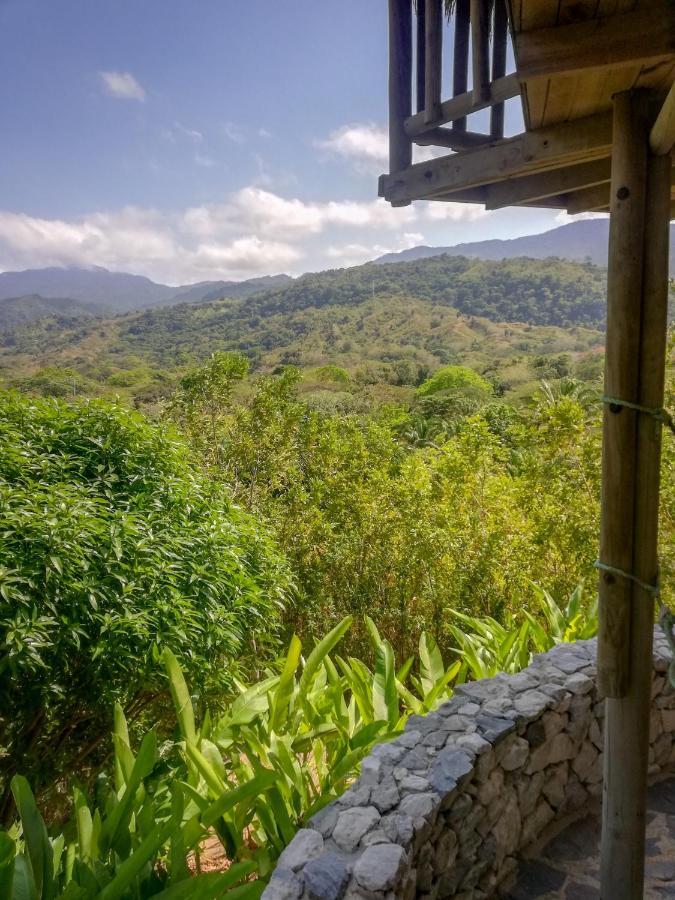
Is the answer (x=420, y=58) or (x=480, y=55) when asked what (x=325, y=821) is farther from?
(x=420, y=58)

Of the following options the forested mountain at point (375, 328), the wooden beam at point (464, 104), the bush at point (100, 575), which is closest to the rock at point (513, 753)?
the bush at point (100, 575)

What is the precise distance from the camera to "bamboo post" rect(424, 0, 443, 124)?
201 centimetres

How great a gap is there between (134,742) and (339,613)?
1.83 meters

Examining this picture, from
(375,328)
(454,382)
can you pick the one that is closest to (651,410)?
(454,382)

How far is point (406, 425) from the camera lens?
18047 millimetres

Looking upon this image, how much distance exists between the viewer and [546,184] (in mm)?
2111

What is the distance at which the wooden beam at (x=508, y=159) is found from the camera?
1751mm

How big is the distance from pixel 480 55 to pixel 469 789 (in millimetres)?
2358

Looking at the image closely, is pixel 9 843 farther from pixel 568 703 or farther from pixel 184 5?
pixel 184 5

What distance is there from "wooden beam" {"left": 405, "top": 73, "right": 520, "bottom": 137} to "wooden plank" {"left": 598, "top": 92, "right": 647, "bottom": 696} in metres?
0.40

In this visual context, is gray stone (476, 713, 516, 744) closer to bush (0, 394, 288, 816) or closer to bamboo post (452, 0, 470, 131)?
bush (0, 394, 288, 816)

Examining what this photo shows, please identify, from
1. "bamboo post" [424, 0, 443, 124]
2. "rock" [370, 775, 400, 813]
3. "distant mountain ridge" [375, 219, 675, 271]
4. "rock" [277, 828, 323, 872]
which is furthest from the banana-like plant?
"distant mountain ridge" [375, 219, 675, 271]

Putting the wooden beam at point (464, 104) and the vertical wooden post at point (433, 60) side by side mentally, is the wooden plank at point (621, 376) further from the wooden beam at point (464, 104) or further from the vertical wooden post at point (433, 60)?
the vertical wooden post at point (433, 60)

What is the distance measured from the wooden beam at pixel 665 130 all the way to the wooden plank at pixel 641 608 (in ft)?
0.12
